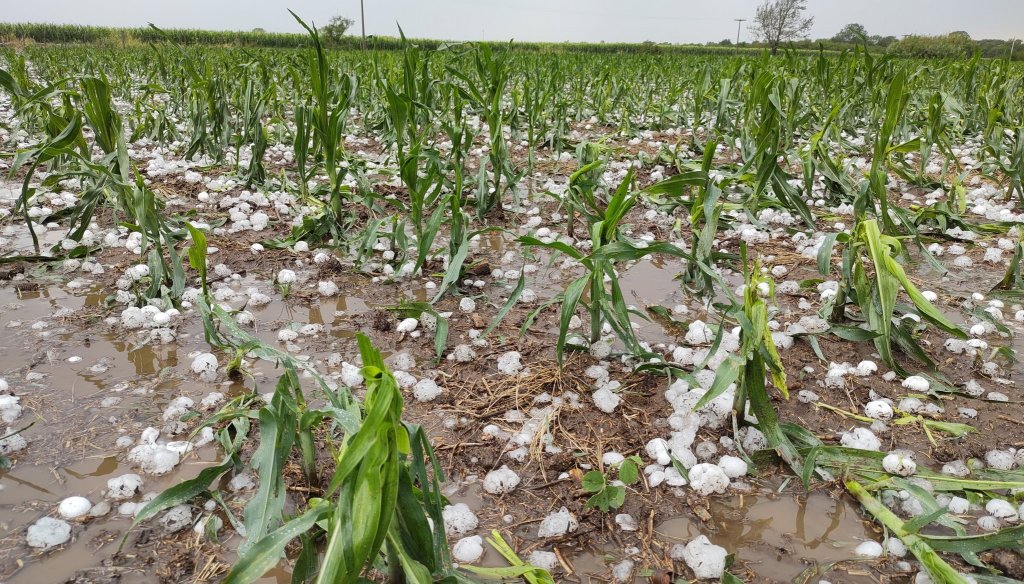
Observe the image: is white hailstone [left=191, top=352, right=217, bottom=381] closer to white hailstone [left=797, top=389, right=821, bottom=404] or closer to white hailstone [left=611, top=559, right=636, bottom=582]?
white hailstone [left=611, top=559, right=636, bottom=582]

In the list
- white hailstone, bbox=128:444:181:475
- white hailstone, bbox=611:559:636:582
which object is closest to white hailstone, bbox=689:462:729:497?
white hailstone, bbox=611:559:636:582

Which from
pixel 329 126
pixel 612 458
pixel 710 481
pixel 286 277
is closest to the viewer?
pixel 710 481

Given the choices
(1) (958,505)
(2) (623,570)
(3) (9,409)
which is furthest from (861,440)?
(3) (9,409)

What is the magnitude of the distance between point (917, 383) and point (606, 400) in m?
0.87

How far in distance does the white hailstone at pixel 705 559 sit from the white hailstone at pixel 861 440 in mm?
531

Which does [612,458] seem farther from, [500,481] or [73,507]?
[73,507]

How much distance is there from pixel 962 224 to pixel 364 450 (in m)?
3.17

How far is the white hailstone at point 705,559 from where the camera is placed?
1176 millimetres

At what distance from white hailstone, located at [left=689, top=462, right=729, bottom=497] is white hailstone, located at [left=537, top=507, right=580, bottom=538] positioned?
0.29 metres

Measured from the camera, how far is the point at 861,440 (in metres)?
1.51

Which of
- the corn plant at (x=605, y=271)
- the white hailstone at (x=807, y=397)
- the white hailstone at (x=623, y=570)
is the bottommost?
the white hailstone at (x=623, y=570)

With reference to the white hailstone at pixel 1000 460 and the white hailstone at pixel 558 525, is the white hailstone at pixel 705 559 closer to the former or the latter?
the white hailstone at pixel 558 525

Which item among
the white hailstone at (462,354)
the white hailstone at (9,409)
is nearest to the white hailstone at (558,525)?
the white hailstone at (462,354)

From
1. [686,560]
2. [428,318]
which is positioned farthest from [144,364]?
[686,560]
